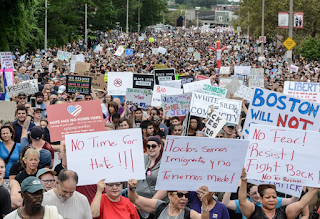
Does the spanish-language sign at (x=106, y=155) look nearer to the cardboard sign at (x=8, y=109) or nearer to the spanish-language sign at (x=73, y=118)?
the spanish-language sign at (x=73, y=118)

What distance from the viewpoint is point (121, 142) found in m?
6.21

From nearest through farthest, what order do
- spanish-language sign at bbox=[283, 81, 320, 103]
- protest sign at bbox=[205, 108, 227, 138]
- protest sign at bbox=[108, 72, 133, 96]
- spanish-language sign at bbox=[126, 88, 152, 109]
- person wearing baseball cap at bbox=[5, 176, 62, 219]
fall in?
person wearing baseball cap at bbox=[5, 176, 62, 219]
protest sign at bbox=[205, 108, 227, 138]
spanish-language sign at bbox=[283, 81, 320, 103]
spanish-language sign at bbox=[126, 88, 152, 109]
protest sign at bbox=[108, 72, 133, 96]

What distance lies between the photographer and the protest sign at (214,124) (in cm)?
937

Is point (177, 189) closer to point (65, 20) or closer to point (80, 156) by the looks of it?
point (80, 156)

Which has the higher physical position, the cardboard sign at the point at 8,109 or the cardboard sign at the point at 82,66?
the cardboard sign at the point at 82,66

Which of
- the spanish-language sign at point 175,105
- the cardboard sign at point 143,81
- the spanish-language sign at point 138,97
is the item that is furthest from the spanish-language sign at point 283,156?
the cardboard sign at point 143,81

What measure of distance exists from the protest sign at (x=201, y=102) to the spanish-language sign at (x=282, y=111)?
12.0 feet

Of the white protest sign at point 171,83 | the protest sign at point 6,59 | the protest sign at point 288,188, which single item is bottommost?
the protest sign at point 288,188

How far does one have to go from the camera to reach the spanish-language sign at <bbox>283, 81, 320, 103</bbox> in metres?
13.6

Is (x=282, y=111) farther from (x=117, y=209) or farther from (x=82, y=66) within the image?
(x=82, y=66)

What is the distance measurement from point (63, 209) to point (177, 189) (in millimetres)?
1004

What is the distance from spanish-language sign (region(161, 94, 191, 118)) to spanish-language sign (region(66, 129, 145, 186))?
20.9 ft

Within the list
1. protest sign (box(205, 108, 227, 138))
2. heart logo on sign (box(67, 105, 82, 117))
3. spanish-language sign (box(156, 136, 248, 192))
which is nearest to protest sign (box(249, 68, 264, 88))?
protest sign (box(205, 108, 227, 138))

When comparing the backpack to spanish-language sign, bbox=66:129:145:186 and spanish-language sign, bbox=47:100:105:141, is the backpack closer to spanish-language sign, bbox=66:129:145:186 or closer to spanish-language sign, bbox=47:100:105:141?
spanish-language sign, bbox=66:129:145:186
